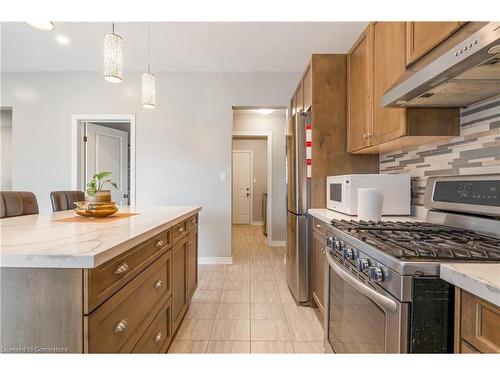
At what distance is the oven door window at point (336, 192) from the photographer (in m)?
1.99

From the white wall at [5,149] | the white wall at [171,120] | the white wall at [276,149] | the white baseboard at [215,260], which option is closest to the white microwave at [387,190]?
the white wall at [171,120]

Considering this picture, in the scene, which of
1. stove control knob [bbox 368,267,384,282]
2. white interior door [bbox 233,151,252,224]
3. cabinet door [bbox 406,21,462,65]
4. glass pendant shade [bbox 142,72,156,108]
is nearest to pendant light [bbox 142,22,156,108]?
glass pendant shade [bbox 142,72,156,108]

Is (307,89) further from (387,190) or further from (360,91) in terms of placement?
(387,190)

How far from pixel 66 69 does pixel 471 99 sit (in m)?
4.36

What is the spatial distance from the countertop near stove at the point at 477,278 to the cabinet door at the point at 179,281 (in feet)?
4.57

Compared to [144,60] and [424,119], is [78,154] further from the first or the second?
[424,119]

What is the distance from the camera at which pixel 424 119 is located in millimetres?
1476

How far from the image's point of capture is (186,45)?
295 cm

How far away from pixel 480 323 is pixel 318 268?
4.89 ft

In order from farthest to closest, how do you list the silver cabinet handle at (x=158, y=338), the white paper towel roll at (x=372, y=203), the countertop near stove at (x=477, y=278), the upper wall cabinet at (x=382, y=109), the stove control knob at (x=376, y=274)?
the white paper towel roll at (x=372, y=203)
the upper wall cabinet at (x=382, y=109)
the silver cabinet handle at (x=158, y=338)
the stove control knob at (x=376, y=274)
the countertop near stove at (x=477, y=278)

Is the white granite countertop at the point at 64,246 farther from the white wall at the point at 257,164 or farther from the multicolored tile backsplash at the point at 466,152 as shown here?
the white wall at the point at 257,164

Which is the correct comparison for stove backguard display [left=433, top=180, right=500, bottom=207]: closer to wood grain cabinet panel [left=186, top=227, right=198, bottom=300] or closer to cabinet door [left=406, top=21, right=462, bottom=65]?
cabinet door [left=406, top=21, right=462, bottom=65]

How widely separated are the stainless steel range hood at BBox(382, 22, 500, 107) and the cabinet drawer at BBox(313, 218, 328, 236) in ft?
2.85
